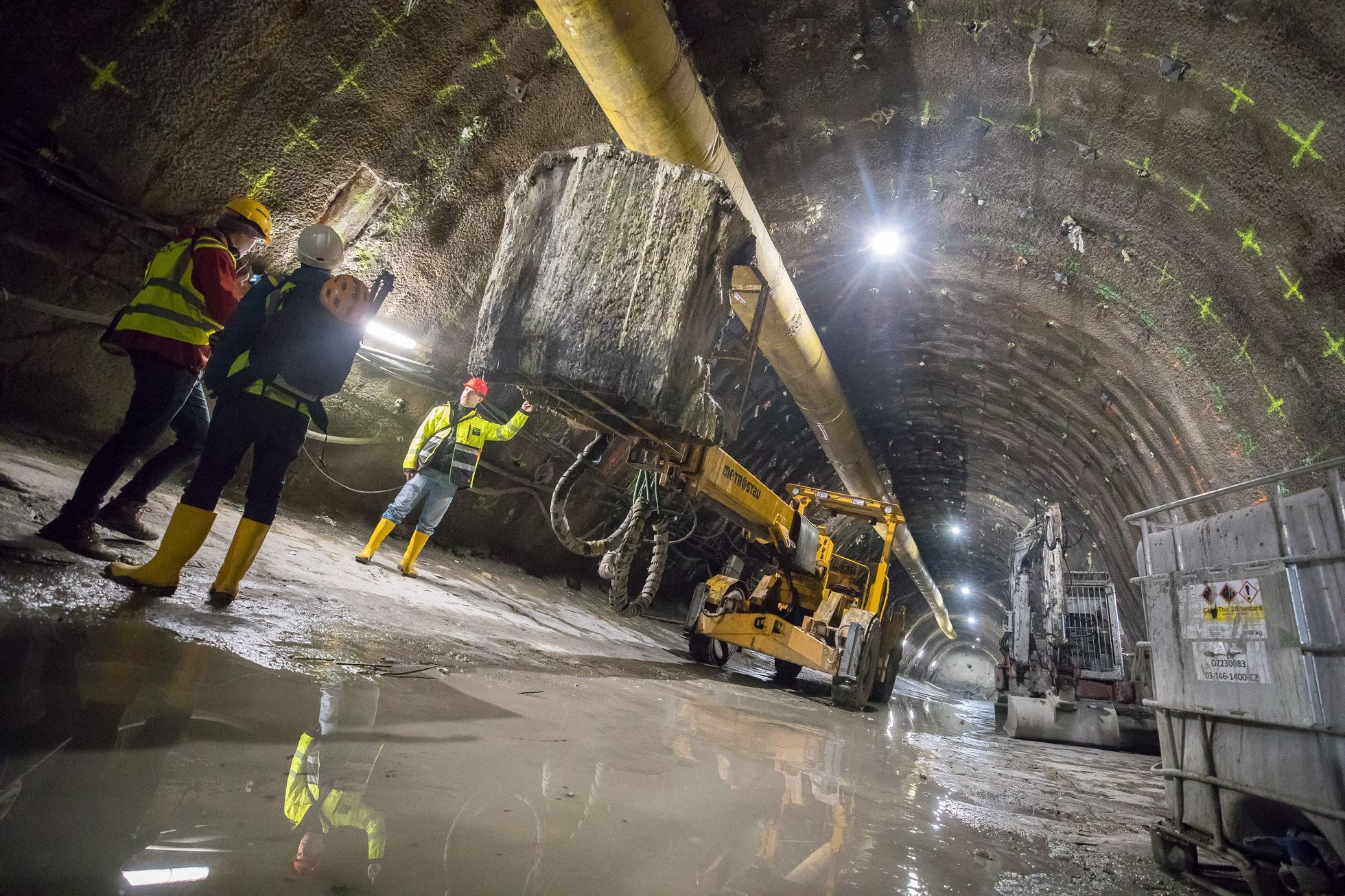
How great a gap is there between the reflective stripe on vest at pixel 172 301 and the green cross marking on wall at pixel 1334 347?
17.9 feet

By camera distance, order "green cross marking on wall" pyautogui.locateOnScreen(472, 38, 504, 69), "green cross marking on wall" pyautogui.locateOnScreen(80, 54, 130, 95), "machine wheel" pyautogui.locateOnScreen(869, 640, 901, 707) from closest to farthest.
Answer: "green cross marking on wall" pyautogui.locateOnScreen(80, 54, 130, 95) → "green cross marking on wall" pyautogui.locateOnScreen(472, 38, 504, 69) → "machine wheel" pyautogui.locateOnScreen(869, 640, 901, 707)

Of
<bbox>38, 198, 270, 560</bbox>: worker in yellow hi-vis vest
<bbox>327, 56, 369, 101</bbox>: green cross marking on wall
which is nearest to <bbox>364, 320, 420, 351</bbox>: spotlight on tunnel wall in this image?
<bbox>327, 56, 369, 101</bbox>: green cross marking on wall

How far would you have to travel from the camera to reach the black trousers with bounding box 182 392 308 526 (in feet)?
8.96

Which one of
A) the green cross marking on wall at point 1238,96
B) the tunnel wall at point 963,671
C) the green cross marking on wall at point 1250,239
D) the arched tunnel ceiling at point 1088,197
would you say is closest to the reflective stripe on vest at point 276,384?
the arched tunnel ceiling at point 1088,197

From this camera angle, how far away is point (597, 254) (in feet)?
8.38

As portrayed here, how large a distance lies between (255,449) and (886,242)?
5300 mm

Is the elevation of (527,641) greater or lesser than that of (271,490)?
lesser

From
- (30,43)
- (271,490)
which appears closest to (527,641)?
(271,490)

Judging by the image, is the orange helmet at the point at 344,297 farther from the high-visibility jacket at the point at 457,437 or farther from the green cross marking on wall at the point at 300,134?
the high-visibility jacket at the point at 457,437

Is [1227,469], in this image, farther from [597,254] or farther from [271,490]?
[271,490]

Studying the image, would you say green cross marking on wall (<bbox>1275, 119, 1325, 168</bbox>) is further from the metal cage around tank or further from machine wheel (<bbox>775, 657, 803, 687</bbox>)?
machine wheel (<bbox>775, 657, 803, 687</bbox>)

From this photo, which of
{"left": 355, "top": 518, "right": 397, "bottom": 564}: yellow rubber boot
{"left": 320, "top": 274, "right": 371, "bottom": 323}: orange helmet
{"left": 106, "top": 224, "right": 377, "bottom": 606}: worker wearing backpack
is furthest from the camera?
{"left": 355, "top": 518, "right": 397, "bottom": 564}: yellow rubber boot

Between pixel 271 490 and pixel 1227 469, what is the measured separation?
584 cm

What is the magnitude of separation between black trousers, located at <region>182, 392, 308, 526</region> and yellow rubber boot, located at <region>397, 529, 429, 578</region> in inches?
103
